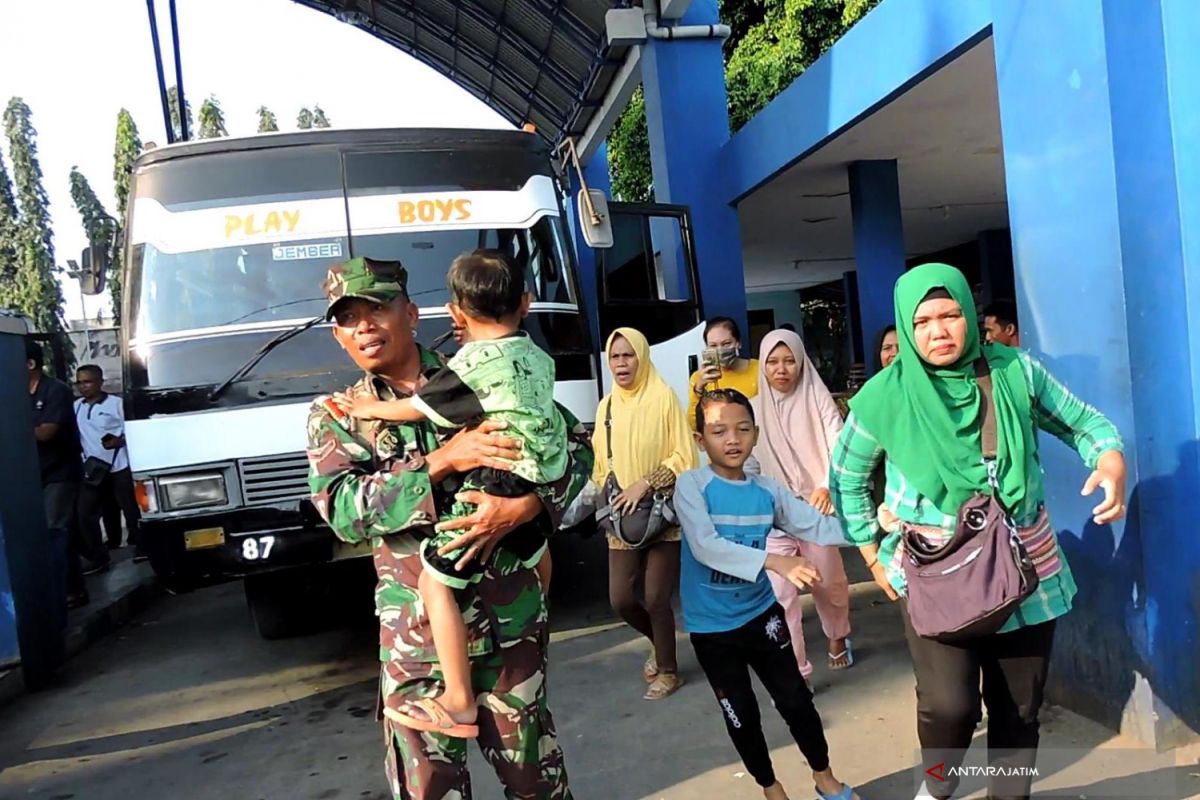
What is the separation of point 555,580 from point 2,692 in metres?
3.26

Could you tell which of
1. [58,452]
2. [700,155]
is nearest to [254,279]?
[58,452]

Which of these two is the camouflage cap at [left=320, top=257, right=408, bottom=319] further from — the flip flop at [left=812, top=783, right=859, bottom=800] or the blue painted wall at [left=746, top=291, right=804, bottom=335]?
the blue painted wall at [left=746, top=291, right=804, bottom=335]

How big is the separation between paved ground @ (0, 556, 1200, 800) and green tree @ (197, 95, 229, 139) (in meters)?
30.9

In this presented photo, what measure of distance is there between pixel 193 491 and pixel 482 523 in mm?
3015

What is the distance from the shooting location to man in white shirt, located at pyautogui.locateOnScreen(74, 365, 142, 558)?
7984 millimetres

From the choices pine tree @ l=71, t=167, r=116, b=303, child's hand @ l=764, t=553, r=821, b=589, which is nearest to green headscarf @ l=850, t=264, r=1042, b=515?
child's hand @ l=764, t=553, r=821, b=589

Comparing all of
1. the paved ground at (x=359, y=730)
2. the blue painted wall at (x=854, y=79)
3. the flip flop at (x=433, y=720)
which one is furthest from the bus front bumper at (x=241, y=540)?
the blue painted wall at (x=854, y=79)

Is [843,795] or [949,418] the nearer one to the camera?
[949,418]

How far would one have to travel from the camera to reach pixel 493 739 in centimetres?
210

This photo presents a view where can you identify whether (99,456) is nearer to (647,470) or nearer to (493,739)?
(647,470)

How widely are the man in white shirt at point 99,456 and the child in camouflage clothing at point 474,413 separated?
6846mm

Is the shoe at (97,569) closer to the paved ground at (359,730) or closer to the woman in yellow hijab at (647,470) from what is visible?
the paved ground at (359,730)

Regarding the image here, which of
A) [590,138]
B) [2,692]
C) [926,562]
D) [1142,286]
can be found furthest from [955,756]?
[590,138]

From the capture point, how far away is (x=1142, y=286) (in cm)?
307
